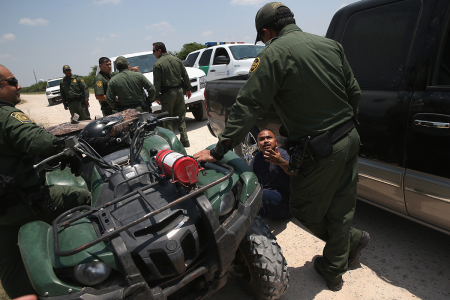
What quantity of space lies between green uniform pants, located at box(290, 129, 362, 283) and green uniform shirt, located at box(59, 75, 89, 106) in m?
7.65

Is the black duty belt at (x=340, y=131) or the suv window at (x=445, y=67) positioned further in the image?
the suv window at (x=445, y=67)

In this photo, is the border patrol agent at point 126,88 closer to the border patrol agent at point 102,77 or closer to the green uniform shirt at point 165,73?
the green uniform shirt at point 165,73

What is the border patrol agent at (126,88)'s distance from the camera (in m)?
5.43

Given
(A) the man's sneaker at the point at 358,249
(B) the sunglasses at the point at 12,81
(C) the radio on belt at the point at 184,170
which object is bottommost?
(A) the man's sneaker at the point at 358,249

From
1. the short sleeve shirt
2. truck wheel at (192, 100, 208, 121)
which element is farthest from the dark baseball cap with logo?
truck wheel at (192, 100, 208, 121)

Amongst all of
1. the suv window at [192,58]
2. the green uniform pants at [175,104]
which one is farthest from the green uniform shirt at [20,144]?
the suv window at [192,58]

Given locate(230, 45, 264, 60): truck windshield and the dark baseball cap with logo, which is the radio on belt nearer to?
the dark baseball cap with logo

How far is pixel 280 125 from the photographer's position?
2.97 metres

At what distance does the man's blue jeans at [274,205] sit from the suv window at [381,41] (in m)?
1.24

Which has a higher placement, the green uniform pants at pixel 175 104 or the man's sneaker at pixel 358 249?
the green uniform pants at pixel 175 104

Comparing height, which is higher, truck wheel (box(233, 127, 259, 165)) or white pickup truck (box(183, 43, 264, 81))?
white pickup truck (box(183, 43, 264, 81))

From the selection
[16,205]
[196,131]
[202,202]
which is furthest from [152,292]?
[196,131]

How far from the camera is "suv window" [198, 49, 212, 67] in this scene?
29.4 ft

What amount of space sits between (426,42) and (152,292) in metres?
2.35
